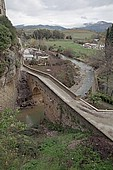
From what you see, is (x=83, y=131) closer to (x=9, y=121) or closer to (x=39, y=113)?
(x=9, y=121)

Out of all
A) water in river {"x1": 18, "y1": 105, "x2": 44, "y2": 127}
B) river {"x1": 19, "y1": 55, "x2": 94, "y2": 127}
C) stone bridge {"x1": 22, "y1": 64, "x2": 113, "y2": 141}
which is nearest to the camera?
stone bridge {"x1": 22, "y1": 64, "x2": 113, "y2": 141}

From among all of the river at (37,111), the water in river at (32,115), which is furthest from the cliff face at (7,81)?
the river at (37,111)

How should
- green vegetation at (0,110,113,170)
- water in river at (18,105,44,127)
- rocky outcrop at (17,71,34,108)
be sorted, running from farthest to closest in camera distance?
rocky outcrop at (17,71,34,108) < water in river at (18,105,44,127) < green vegetation at (0,110,113,170)

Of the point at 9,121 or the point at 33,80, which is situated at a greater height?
the point at 9,121

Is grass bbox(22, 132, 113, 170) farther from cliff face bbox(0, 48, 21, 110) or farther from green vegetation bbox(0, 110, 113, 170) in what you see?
cliff face bbox(0, 48, 21, 110)

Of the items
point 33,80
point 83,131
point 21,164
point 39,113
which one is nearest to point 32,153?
point 21,164

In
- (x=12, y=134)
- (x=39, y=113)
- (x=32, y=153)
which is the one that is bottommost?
(x=39, y=113)

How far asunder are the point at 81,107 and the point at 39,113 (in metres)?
11.4

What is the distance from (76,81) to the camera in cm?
4575

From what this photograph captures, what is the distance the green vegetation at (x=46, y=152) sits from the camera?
1176 centimetres

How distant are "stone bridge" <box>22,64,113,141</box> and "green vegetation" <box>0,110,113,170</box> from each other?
917 mm

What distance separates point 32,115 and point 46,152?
1440cm

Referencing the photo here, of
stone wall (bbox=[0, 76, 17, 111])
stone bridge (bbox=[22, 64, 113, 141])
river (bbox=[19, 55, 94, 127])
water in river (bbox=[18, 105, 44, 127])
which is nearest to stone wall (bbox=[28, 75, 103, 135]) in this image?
stone bridge (bbox=[22, 64, 113, 141])

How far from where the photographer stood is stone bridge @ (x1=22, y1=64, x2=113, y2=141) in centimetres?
1638
